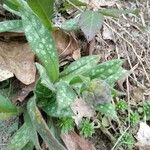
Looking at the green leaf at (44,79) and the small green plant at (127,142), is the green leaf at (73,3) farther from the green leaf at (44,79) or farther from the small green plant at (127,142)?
the small green plant at (127,142)

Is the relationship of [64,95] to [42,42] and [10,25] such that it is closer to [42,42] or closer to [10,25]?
[42,42]

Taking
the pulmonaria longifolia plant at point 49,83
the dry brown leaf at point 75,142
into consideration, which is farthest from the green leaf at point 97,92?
the dry brown leaf at point 75,142

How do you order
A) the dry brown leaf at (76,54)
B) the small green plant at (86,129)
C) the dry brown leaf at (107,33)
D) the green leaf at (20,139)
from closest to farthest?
the green leaf at (20,139), the small green plant at (86,129), the dry brown leaf at (76,54), the dry brown leaf at (107,33)

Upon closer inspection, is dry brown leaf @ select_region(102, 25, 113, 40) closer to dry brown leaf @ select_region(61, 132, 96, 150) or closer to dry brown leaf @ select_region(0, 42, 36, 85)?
dry brown leaf @ select_region(0, 42, 36, 85)

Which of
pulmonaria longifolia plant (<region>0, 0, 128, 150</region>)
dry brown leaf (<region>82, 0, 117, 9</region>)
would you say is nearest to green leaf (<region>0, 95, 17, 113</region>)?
pulmonaria longifolia plant (<region>0, 0, 128, 150</region>)

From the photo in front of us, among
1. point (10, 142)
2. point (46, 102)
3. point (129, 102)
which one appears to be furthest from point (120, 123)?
point (10, 142)

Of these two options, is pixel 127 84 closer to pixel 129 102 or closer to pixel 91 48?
pixel 129 102
